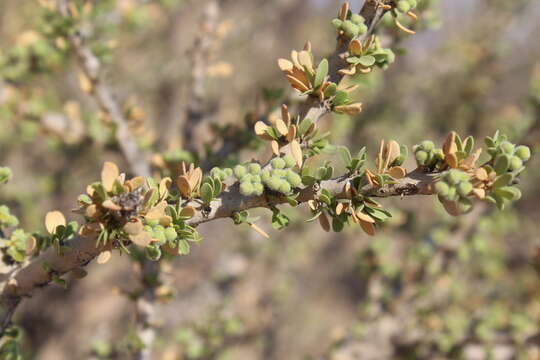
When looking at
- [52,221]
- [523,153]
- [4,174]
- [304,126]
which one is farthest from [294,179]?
[4,174]

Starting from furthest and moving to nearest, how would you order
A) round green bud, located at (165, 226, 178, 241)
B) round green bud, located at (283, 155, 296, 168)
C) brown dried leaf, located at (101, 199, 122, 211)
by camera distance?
round green bud, located at (283, 155, 296, 168) → round green bud, located at (165, 226, 178, 241) → brown dried leaf, located at (101, 199, 122, 211)

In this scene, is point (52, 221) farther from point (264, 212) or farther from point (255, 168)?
point (264, 212)

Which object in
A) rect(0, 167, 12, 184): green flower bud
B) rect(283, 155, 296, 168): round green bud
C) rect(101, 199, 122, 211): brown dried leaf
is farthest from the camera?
rect(0, 167, 12, 184): green flower bud

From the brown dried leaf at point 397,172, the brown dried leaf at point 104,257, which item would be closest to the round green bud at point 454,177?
the brown dried leaf at point 397,172

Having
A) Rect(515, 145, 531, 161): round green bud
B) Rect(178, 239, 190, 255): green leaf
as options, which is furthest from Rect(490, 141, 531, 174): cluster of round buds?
Rect(178, 239, 190, 255): green leaf

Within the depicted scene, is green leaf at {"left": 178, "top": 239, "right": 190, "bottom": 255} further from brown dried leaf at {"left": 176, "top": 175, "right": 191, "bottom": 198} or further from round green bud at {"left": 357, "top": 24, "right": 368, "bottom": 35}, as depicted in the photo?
round green bud at {"left": 357, "top": 24, "right": 368, "bottom": 35}

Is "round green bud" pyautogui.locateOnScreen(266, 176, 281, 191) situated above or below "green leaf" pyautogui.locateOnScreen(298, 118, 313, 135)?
below

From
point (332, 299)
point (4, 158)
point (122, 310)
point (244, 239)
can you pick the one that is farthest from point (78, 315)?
point (332, 299)
